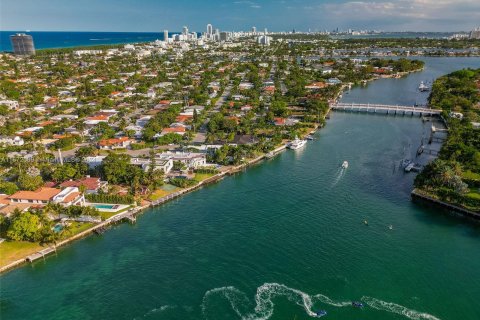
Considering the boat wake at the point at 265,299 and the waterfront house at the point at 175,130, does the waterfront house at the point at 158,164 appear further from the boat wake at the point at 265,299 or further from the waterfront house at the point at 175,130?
the boat wake at the point at 265,299

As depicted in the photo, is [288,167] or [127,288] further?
[288,167]

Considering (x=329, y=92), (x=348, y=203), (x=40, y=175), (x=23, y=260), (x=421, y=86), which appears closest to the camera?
(x=23, y=260)

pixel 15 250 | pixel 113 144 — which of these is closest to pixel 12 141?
pixel 113 144

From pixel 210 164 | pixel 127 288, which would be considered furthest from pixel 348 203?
pixel 127 288

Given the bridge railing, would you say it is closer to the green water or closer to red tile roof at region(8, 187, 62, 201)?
the green water

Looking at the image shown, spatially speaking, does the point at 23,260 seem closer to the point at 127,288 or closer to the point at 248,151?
the point at 127,288

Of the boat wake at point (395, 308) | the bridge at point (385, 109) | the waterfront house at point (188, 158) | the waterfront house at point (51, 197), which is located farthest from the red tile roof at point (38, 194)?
the bridge at point (385, 109)
